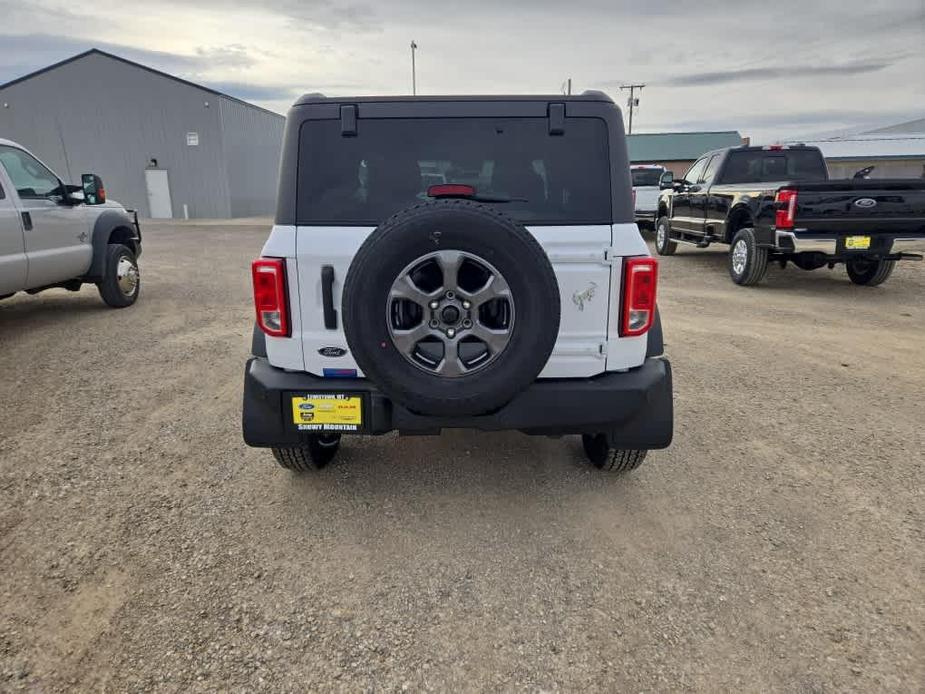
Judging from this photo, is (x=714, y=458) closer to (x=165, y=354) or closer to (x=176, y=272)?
(x=165, y=354)

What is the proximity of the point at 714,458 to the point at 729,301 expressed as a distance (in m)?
5.17

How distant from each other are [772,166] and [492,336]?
30.7ft

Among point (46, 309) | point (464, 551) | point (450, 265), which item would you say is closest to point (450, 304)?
point (450, 265)

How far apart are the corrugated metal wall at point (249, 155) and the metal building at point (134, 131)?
95mm

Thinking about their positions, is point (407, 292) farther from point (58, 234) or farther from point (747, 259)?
point (747, 259)

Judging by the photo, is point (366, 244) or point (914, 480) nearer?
point (366, 244)

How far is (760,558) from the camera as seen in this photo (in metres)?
2.63

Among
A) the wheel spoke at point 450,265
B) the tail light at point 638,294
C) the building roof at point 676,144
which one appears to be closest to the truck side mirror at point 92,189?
the wheel spoke at point 450,265

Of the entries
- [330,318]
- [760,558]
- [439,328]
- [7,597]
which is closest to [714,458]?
[760,558]

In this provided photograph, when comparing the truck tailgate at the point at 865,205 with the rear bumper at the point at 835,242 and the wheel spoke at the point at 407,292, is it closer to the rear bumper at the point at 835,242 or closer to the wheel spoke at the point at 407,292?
the rear bumper at the point at 835,242

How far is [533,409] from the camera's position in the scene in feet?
8.59

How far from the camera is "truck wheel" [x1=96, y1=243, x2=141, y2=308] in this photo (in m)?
7.24

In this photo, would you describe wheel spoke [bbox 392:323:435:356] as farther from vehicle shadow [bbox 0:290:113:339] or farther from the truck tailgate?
the truck tailgate

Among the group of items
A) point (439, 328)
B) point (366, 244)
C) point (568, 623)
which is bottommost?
point (568, 623)
